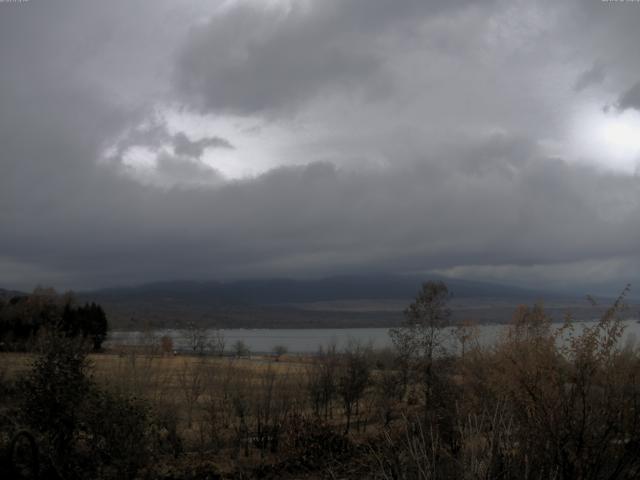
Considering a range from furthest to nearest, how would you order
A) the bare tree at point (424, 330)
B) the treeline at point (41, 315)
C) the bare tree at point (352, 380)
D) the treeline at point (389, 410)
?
the treeline at point (41, 315)
the bare tree at point (352, 380)
the bare tree at point (424, 330)
the treeline at point (389, 410)

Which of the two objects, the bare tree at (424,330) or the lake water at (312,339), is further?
the bare tree at (424,330)

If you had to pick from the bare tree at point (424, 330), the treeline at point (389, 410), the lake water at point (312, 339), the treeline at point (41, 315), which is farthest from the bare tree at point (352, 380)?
the treeline at point (41, 315)

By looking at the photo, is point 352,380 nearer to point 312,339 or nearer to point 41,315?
point 41,315

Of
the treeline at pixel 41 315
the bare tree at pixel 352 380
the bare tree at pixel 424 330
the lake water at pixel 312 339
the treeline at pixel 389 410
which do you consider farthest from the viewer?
the treeline at pixel 41 315

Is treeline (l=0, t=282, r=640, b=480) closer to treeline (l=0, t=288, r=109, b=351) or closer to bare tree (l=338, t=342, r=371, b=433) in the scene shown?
bare tree (l=338, t=342, r=371, b=433)

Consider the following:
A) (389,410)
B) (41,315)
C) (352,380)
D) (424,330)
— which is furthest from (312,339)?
(389,410)

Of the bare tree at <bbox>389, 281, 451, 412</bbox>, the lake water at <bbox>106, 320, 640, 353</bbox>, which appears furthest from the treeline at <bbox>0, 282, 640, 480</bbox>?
the lake water at <bbox>106, 320, 640, 353</bbox>

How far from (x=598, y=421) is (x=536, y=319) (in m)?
13.9

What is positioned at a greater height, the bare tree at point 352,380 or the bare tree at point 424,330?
the bare tree at point 424,330

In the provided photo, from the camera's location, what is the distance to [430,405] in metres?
22.6

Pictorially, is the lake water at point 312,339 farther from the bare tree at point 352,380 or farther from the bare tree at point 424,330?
the bare tree at point 352,380

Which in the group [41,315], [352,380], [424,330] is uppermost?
[424,330]

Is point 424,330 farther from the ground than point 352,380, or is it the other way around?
point 424,330

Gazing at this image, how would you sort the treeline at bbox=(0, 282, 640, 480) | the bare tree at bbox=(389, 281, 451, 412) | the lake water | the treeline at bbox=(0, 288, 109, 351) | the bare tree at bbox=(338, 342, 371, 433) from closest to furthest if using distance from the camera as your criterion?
the treeline at bbox=(0, 282, 640, 480) → the lake water → the bare tree at bbox=(389, 281, 451, 412) → the bare tree at bbox=(338, 342, 371, 433) → the treeline at bbox=(0, 288, 109, 351)
